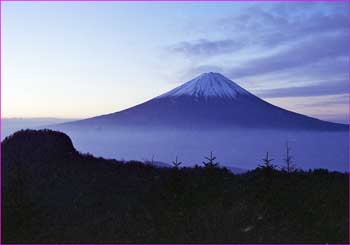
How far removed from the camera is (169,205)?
22875 millimetres

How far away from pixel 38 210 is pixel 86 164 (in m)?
6.05

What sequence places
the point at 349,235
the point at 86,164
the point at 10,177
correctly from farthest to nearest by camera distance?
1. the point at 86,164
2. the point at 10,177
3. the point at 349,235

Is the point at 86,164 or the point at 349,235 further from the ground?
the point at 86,164

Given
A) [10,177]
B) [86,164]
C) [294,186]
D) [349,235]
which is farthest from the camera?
[86,164]

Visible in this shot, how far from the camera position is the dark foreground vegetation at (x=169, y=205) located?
21.3 metres

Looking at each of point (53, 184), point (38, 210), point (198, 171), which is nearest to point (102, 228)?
point (38, 210)

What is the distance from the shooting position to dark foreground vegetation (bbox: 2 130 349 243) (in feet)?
70.0

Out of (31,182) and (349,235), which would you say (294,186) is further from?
(31,182)

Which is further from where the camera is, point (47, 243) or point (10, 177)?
point (10, 177)


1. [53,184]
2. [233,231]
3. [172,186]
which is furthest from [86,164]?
[233,231]

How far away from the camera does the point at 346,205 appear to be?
2308 centimetres

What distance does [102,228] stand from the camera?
72.4 ft

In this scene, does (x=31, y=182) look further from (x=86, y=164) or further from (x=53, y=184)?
(x=86, y=164)

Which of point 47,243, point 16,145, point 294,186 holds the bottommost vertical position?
point 47,243
